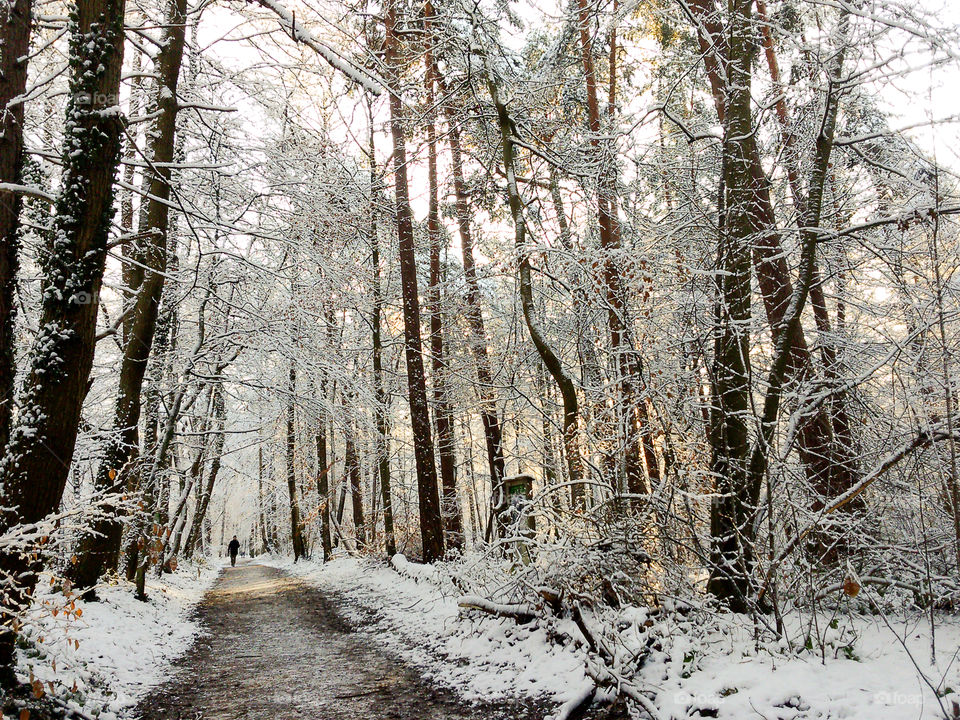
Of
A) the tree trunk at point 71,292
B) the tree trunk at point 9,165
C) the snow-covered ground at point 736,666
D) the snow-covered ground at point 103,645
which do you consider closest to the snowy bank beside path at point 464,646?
the snow-covered ground at point 736,666

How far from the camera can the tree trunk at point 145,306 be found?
8805 millimetres

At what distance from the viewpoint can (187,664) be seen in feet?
25.3

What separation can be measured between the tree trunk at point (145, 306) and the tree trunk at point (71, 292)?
3185mm

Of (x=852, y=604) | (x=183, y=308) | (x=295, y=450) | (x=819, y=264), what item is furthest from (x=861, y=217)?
(x=295, y=450)

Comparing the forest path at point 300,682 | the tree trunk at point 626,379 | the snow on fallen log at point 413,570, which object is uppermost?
the tree trunk at point 626,379

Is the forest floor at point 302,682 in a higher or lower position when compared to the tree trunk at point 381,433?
lower

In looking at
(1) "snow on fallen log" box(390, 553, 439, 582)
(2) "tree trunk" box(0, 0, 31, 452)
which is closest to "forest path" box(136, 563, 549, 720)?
(1) "snow on fallen log" box(390, 553, 439, 582)

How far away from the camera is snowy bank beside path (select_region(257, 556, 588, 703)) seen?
543cm

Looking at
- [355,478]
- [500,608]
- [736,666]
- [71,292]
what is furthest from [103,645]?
[355,478]

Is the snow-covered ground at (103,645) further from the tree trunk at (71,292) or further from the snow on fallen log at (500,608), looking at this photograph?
the snow on fallen log at (500,608)

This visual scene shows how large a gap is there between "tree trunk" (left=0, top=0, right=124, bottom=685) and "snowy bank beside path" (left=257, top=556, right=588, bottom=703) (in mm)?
3901

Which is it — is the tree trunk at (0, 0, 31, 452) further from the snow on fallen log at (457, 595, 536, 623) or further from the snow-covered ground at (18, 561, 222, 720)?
the snow on fallen log at (457, 595, 536, 623)

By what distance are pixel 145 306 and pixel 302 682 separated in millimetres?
6278

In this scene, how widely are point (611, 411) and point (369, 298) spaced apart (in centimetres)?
881
